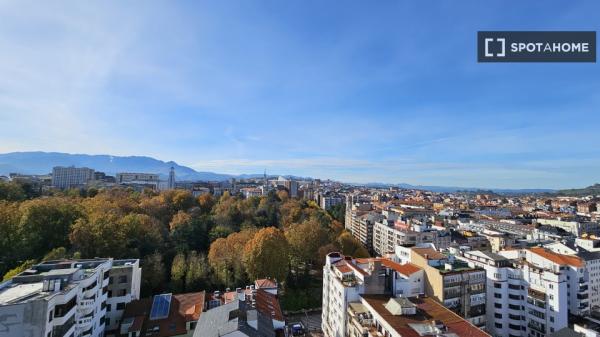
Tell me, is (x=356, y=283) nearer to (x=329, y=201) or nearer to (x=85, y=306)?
(x=85, y=306)

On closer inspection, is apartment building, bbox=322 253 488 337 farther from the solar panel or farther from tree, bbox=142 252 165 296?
tree, bbox=142 252 165 296

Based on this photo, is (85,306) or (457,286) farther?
(457,286)

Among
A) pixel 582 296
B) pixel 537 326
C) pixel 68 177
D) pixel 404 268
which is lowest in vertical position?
pixel 537 326

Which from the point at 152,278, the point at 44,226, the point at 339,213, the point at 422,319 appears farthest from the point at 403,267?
the point at 339,213

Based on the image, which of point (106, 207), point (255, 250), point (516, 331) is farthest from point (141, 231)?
point (516, 331)

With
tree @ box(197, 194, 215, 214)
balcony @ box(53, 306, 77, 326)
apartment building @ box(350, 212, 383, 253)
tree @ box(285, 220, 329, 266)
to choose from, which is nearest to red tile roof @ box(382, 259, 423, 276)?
tree @ box(285, 220, 329, 266)

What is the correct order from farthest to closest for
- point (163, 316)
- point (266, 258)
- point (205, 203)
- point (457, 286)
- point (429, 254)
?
point (205, 203)
point (266, 258)
point (429, 254)
point (457, 286)
point (163, 316)

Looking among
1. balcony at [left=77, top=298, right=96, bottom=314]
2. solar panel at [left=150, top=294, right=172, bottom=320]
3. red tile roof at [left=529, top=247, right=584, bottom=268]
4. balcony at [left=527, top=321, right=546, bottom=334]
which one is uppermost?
red tile roof at [left=529, top=247, right=584, bottom=268]
